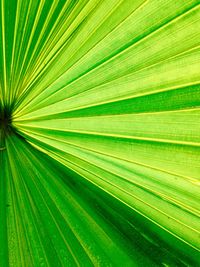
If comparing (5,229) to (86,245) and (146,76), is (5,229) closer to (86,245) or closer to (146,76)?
(86,245)

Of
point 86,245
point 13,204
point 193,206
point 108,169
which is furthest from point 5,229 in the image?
point 193,206

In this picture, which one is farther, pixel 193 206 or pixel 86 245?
pixel 86 245

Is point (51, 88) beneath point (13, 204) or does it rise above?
above

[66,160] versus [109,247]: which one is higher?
[66,160]

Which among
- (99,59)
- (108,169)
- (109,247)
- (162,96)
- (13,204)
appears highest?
(99,59)

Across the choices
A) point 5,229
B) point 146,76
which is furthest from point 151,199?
point 5,229

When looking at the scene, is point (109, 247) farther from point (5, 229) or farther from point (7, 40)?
point (7, 40)
